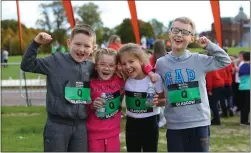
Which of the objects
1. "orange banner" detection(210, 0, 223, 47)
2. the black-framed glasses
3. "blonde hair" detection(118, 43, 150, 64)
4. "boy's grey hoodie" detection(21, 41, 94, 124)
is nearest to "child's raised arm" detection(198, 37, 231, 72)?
the black-framed glasses

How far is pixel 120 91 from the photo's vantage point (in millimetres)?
3561

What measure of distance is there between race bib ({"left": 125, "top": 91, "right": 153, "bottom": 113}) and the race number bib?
106 mm

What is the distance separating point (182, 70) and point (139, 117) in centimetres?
60

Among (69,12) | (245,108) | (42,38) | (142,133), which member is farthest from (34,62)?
(245,108)

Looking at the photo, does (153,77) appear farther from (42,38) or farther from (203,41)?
(42,38)

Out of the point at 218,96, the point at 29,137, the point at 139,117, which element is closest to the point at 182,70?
the point at 139,117

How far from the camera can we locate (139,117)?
3.57m

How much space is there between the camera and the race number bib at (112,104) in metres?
3.42

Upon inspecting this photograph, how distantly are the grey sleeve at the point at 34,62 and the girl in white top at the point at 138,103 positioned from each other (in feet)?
2.22

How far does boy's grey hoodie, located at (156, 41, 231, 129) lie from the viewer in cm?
335

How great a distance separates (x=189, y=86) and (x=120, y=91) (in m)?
0.64

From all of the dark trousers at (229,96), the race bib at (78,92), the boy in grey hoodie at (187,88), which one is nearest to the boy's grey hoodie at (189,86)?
the boy in grey hoodie at (187,88)

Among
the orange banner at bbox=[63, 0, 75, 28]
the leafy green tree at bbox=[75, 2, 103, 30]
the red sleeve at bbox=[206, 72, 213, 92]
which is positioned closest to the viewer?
the red sleeve at bbox=[206, 72, 213, 92]

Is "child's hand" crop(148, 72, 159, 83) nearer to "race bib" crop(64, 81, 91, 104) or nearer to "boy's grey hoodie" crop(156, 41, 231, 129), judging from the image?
"boy's grey hoodie" crop(156, 41, 231, 129)
